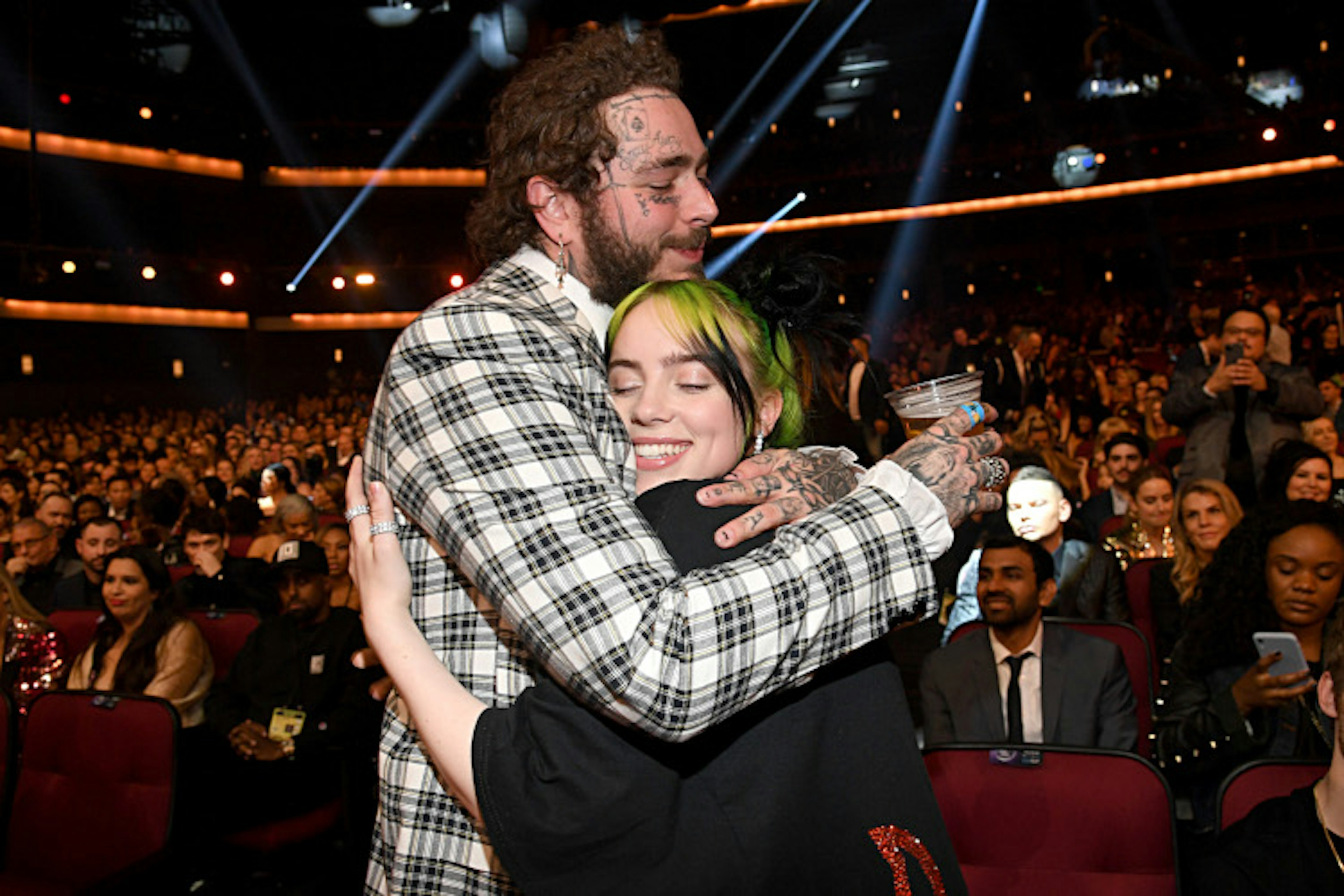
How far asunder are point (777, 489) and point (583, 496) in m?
0.26

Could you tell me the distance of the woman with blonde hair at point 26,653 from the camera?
4559mm

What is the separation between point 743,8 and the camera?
2744 centimetres

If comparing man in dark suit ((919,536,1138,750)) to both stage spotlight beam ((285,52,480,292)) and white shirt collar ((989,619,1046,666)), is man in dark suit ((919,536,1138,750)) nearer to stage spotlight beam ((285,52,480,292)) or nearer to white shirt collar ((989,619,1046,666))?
white shirt collar ((989,619,1046,666))

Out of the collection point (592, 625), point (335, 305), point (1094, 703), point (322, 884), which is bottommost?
point (322, 884)

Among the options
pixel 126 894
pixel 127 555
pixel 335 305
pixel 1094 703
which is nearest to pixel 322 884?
pixel 126 894

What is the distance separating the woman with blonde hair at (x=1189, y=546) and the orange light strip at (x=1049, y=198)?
18755 millimetres

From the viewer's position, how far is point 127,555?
15.0 feet

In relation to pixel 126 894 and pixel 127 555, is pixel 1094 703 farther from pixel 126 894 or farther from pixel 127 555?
pixel 127 555

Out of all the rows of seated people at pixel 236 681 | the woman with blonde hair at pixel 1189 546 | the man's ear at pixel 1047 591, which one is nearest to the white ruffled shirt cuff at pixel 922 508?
the man's ear at pixel 1047 591

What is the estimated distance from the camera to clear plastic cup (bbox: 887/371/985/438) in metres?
1.36

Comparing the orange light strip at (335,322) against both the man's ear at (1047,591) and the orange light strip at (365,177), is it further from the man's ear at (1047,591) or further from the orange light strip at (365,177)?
the man's ear at (1047,591)

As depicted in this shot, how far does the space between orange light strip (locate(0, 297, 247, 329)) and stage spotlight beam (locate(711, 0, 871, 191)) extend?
11309 millimetres

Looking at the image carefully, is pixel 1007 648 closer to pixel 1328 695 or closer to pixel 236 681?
pixel 1328 695

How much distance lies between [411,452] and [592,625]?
1.01 ft
